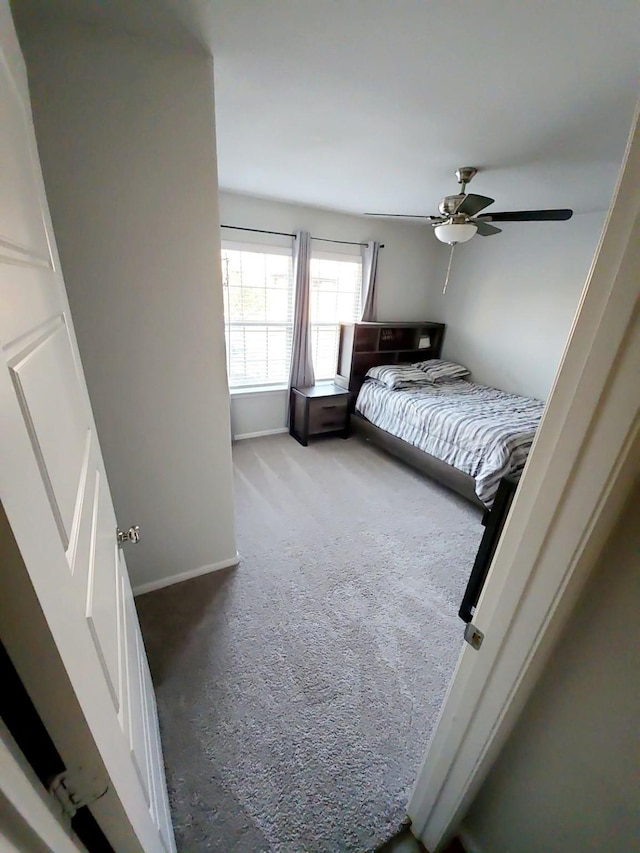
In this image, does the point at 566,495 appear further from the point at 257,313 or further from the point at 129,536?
the point at 257,313

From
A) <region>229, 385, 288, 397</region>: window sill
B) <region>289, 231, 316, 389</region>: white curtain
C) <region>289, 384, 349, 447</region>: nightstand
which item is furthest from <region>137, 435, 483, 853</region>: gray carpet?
<region>289, 231, 316, 389</region>: white curtain

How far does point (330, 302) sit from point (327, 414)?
1317 millimetres

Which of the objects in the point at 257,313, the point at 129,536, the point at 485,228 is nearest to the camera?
the point at 129,536

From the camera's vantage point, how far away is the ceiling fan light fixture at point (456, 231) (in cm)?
220

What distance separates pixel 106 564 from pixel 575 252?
14.3 ft

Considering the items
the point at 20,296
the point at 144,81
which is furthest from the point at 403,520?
the point at 144,81

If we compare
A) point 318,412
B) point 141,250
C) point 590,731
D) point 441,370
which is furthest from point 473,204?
point 590,731

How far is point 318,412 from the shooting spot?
12.0 ft

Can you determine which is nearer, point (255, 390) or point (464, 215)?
point (464, 215)

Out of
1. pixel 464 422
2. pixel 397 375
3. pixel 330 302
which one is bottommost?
pixel 464 422

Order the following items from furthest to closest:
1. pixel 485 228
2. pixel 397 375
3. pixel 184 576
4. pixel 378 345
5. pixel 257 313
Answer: pixel 378 345
pixel 397 375
pixel 257 313
pixel 485 228
pixel 184 576

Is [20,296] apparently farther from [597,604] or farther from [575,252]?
[575,252]

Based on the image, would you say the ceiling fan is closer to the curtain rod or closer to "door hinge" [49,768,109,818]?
the curtain rod

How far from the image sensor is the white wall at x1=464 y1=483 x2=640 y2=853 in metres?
0.59
